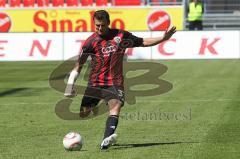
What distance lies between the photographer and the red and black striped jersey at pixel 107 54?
35.1 feet

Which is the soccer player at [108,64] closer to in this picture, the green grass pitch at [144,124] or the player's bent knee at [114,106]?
the player's bent knee at [114,106]

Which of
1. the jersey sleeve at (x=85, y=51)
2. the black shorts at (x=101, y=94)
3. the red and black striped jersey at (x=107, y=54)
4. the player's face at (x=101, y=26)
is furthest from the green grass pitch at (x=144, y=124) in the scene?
the player's face at (x=101, y=26)

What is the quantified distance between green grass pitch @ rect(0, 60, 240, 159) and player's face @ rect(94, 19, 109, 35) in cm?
166

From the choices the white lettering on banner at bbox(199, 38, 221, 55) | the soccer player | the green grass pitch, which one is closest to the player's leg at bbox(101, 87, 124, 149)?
the soccer player

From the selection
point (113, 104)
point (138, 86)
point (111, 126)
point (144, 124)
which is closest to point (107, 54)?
point (113, 104)

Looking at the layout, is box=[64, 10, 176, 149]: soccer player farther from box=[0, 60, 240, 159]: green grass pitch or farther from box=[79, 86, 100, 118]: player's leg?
box=[0, 60, 240, 159]: green grass pitch

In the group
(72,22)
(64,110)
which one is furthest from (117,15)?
(64,110)

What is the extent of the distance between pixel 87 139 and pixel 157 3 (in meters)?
29.9

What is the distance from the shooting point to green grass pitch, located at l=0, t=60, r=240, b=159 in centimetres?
1027

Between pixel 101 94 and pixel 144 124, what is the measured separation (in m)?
2.77

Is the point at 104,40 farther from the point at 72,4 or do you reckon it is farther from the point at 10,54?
the point at 72,4

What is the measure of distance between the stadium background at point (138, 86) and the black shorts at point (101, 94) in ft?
2.16

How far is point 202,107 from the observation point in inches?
640

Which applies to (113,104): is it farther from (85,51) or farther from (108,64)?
(85,51)
